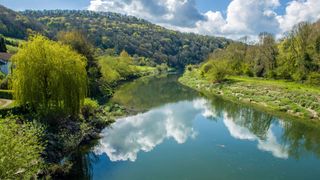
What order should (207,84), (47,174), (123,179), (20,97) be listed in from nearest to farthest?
(47,174), (123,179), (20,97), (207,84)

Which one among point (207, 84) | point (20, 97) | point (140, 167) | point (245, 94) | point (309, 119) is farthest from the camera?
point (207, 84)

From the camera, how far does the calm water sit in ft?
87.2

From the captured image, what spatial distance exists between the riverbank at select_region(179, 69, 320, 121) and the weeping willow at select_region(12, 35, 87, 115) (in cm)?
3389

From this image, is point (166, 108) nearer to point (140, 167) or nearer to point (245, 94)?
point (245, 94)

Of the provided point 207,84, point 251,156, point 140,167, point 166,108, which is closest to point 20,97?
point 140,167

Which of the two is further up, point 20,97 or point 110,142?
point 20,97

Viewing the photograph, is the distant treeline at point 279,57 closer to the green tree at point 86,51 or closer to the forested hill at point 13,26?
the green tree at point 86,51

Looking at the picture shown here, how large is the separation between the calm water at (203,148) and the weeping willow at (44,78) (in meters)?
5.85

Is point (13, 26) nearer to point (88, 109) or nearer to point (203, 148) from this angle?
point (88, 109)

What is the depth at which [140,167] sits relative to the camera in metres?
27.5

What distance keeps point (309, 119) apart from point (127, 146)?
27735 millimetres

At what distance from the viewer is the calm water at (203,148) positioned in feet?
87.2

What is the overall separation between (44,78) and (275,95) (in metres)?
44.6

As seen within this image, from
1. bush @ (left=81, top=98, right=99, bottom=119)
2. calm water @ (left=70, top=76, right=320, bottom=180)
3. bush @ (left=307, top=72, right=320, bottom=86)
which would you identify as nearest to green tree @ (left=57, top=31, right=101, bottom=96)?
calm water @ (left=70, top=76, right=320, bottom=180)
